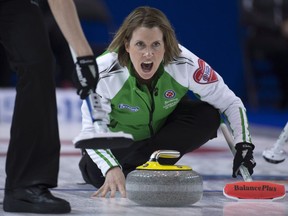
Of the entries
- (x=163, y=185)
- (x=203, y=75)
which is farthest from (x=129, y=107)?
(x=163, y=185)

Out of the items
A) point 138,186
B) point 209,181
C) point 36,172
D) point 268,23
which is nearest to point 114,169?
point 138,186

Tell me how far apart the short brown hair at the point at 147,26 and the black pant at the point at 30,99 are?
73 centimetres

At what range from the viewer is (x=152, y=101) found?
387cm

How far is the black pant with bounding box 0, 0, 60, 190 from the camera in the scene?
302 centimetres

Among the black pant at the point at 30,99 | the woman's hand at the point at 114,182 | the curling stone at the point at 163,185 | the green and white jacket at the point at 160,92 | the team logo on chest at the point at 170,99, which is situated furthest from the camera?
the team logo on chest at the point at 170,99

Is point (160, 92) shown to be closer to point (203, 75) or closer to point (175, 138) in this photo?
point (203, 75)

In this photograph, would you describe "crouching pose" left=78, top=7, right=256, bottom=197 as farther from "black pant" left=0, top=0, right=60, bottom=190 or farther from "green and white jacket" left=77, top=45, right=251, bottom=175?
"black pant" left=0, top=0, right=60, bottom=190

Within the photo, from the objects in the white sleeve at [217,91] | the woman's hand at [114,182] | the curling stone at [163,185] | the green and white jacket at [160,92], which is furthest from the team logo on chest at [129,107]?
the curling stone at [163,185]

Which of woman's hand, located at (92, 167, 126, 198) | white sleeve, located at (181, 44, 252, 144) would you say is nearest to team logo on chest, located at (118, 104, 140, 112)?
white sleeve, located at (181, 44, 252, 144)

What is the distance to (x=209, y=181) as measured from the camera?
14.4 feet

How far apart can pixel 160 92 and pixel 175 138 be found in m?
0.31

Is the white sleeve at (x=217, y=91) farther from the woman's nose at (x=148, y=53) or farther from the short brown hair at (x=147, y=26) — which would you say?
the woman's nose at (x=148, y=53)

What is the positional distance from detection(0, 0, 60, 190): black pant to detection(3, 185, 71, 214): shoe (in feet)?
0.10

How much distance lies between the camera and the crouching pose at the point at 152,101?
3686mm
